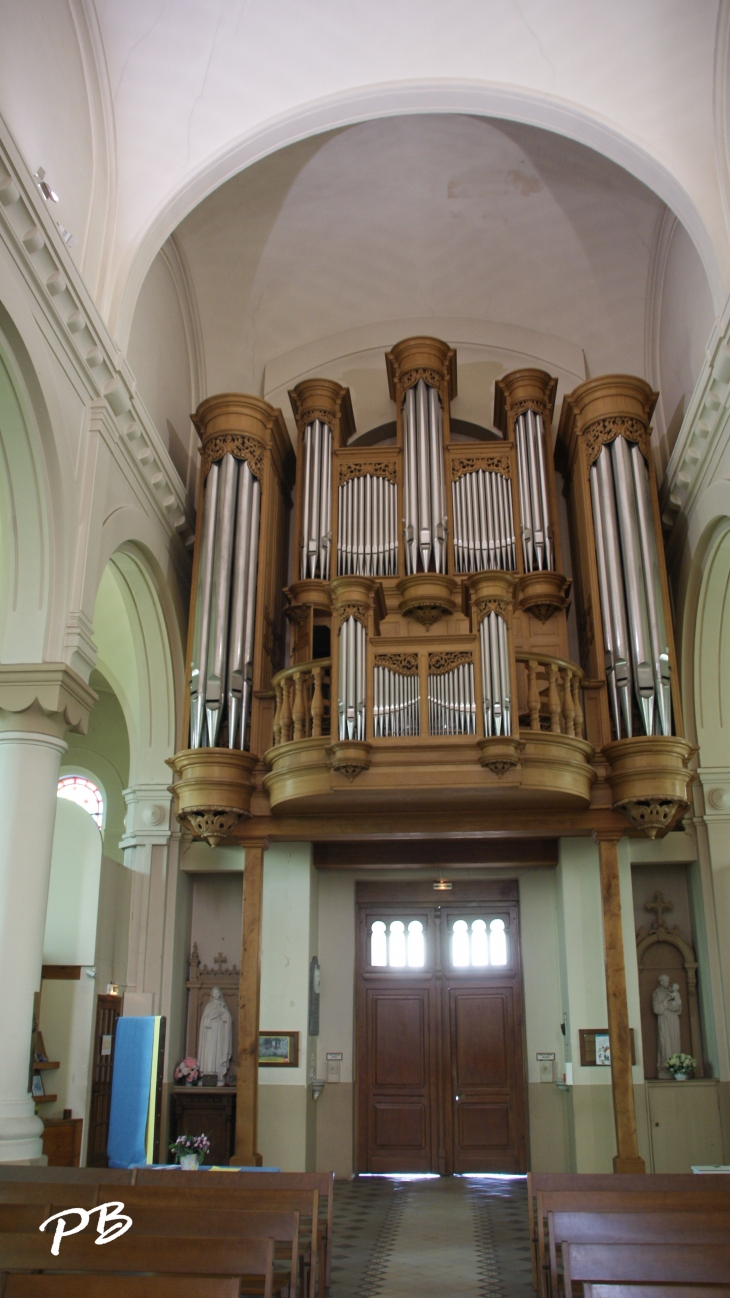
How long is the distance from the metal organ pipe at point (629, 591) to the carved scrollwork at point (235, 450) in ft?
11.0

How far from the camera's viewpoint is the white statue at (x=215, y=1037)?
10680mm

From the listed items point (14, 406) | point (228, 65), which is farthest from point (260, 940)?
point (228, 65)

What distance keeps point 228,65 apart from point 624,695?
6.42 metres

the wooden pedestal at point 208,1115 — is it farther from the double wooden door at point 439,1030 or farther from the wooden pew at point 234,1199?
the wooden pew at point 234,1199

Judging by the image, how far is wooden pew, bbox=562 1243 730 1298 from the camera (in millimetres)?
4262

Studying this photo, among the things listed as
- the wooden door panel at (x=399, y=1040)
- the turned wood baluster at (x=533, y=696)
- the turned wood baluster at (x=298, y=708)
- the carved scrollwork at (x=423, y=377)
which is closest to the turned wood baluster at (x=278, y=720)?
the turned wood baluster at (x=298, y=708)

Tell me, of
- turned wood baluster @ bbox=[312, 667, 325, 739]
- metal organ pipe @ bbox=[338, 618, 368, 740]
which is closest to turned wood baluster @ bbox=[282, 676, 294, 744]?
turned wood baluster @ bbox=[312, 667, 325, 739]

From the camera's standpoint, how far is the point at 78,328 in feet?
25.5

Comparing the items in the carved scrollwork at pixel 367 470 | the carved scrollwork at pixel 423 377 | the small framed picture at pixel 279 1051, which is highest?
the carved scrollwork at pixel 423 377

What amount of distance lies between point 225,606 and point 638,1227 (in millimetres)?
6526

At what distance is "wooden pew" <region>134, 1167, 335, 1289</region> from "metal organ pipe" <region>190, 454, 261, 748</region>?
12.6 ft

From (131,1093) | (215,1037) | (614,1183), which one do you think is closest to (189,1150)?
(131,1093)

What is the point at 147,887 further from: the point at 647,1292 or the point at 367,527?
the point at 647,1292

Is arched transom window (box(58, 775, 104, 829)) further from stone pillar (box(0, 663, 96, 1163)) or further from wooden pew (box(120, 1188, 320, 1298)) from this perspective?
wooden pew (box(120, 1188, 320, 1298))
